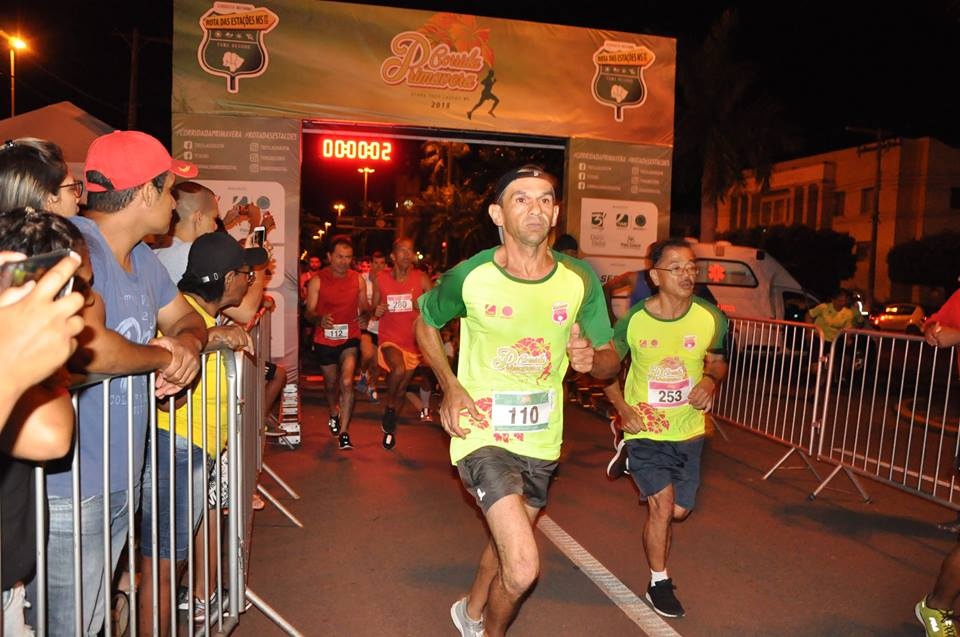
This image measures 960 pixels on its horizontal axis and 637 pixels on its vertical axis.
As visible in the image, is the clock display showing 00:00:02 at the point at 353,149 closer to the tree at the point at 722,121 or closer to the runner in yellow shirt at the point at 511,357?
the runner in yellow shirt at the point at 511,357

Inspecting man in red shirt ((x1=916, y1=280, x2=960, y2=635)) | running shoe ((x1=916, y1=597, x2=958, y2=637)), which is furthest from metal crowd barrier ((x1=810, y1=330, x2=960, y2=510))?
running shoe ((x1=916, y1=597, x2=958, y2=637))

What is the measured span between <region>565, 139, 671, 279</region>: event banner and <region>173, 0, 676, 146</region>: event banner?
9.4 inches

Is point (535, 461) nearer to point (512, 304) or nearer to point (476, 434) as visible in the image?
point (476, 434)

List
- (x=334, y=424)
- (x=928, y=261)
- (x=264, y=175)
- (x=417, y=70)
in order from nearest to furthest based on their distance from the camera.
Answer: (x=334, y=424), (x=264, y=175), (x=417, y=70), (x=928, y=261)

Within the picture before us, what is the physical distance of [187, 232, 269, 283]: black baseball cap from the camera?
13.7ft

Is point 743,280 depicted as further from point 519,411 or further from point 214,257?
point 214,257

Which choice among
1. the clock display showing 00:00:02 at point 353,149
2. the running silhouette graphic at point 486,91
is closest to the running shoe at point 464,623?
the running silhouette graphic at point 486,91

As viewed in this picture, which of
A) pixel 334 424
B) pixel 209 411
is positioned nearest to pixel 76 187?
pixel 209 411

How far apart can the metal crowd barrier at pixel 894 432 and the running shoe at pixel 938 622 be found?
2.66 feet

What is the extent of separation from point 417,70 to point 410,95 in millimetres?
326

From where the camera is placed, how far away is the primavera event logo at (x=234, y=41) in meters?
9.84

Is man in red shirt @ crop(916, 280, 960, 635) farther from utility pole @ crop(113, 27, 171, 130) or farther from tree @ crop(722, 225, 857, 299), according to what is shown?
tree @ crop(722, 225, 857, 299)

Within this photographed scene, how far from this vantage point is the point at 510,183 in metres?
3.93

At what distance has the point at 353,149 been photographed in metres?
11.4
